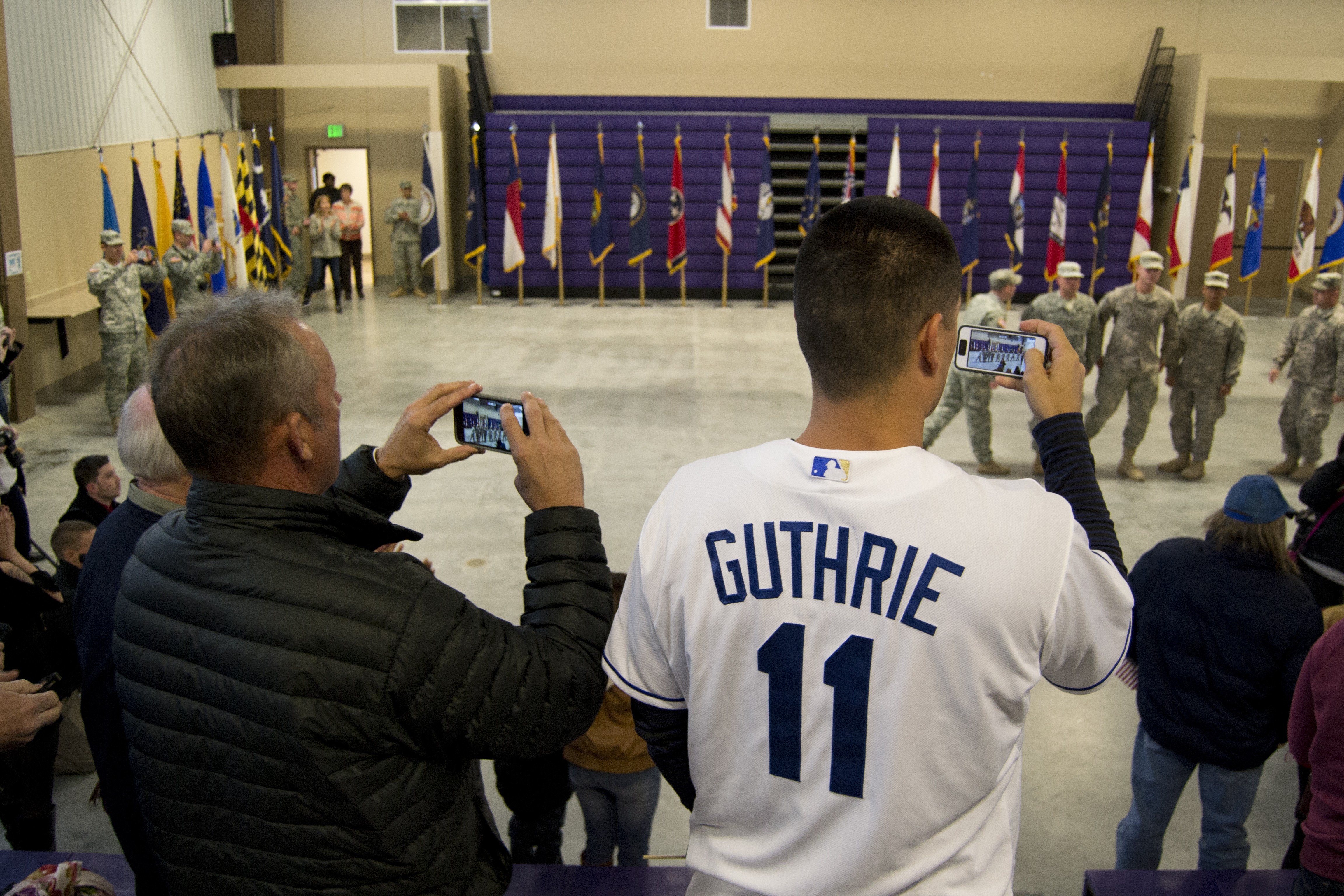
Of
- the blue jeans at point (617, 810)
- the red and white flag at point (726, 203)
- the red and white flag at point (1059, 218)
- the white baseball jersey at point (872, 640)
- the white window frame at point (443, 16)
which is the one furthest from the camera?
the white window frame at point (443, 16)

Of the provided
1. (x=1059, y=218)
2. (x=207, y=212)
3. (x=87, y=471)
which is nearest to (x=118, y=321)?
(x=207, y=212)

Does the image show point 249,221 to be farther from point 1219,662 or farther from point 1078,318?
point 1219,662

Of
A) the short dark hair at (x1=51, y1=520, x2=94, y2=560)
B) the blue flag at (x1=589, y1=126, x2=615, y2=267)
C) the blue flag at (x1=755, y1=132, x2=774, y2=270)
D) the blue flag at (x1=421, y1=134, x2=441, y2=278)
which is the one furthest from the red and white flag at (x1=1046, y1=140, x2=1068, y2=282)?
the short dark hair at (x1=51, y1=520, x2=94, y2=560)

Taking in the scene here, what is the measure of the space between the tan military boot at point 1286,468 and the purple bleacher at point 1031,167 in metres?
6.96

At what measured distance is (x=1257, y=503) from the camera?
8.15ft

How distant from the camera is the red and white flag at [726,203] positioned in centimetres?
1238

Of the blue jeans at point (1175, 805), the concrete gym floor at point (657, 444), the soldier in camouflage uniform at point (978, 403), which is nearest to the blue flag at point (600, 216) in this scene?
the concrete gym floor at point (657, 444)

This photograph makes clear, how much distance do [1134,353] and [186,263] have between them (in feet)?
24.2

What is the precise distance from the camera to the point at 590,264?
44.2 ft

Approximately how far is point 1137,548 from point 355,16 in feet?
40.0

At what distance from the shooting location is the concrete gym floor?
3277mm

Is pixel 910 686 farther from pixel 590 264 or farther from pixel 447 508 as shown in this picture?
pixel 590 264

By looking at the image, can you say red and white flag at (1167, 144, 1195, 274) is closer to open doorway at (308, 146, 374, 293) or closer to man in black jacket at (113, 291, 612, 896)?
open doorway at (308, 146, 374, 293)

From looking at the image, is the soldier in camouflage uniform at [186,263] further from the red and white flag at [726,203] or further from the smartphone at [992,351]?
the smartphone at [992,351]
